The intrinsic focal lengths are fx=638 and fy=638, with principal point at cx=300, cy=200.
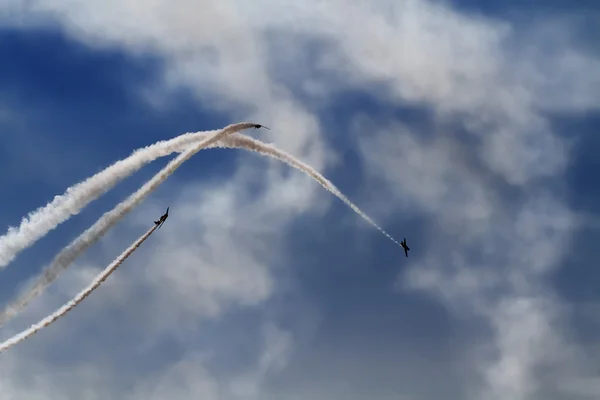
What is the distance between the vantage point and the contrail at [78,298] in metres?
126

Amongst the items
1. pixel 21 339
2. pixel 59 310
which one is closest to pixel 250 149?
pixel 59 310

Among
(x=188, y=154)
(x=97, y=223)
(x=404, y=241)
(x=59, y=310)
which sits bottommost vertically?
(x=59, y=310)

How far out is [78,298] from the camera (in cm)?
12675

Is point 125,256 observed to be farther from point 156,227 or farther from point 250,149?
point 250,149

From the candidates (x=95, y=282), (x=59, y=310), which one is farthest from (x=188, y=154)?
(x=59, y=310)

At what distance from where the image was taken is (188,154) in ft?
396

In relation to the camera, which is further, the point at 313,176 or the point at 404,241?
the point at 404,241

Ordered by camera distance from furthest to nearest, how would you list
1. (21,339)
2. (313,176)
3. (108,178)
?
1. (313,176)
2. (21,339)
3. (108,178)

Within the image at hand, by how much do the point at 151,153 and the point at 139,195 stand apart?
8415 millimetres

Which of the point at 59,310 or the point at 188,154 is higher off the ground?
the point at 188,154

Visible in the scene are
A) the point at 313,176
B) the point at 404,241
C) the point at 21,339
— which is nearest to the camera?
the point at 21,339

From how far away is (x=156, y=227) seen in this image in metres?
130

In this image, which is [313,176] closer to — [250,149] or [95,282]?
[250,149]

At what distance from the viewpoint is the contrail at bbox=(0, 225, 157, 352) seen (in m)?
126
